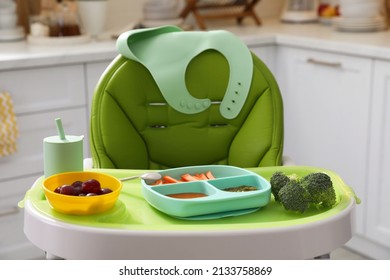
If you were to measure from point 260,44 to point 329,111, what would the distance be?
18.1 inches

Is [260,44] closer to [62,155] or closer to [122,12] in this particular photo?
[122,12]

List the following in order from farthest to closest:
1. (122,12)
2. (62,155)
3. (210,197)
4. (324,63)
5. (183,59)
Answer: (122,12), (324,63), (183,59), (62,155), (210,197)

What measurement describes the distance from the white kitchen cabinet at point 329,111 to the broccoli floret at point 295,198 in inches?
62.1

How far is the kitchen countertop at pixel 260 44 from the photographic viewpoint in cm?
285

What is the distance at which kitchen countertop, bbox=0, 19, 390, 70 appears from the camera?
2851 millimetres

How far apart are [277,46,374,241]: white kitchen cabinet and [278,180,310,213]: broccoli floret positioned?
1577 mm

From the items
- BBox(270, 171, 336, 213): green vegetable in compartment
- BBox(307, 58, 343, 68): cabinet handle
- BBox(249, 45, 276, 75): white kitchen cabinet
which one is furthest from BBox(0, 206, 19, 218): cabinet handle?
BBox(270, 171, 336, 213): green vegetable in compartment

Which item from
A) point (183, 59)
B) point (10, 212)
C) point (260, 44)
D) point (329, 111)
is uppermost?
point (183, 59)

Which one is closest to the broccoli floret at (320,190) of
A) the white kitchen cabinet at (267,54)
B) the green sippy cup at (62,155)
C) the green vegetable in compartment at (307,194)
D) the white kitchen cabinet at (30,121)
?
the green vegetable in compartment at (307,194)

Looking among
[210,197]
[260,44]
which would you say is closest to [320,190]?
[210,197]

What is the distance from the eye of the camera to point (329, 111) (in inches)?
126

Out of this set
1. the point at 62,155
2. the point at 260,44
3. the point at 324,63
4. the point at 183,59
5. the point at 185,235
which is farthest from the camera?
the point at 260,44

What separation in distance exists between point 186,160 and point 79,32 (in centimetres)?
136

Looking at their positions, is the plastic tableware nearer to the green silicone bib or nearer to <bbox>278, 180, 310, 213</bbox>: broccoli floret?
<bbox>278, 180, 310, 213</bbox>: broccoli floret
